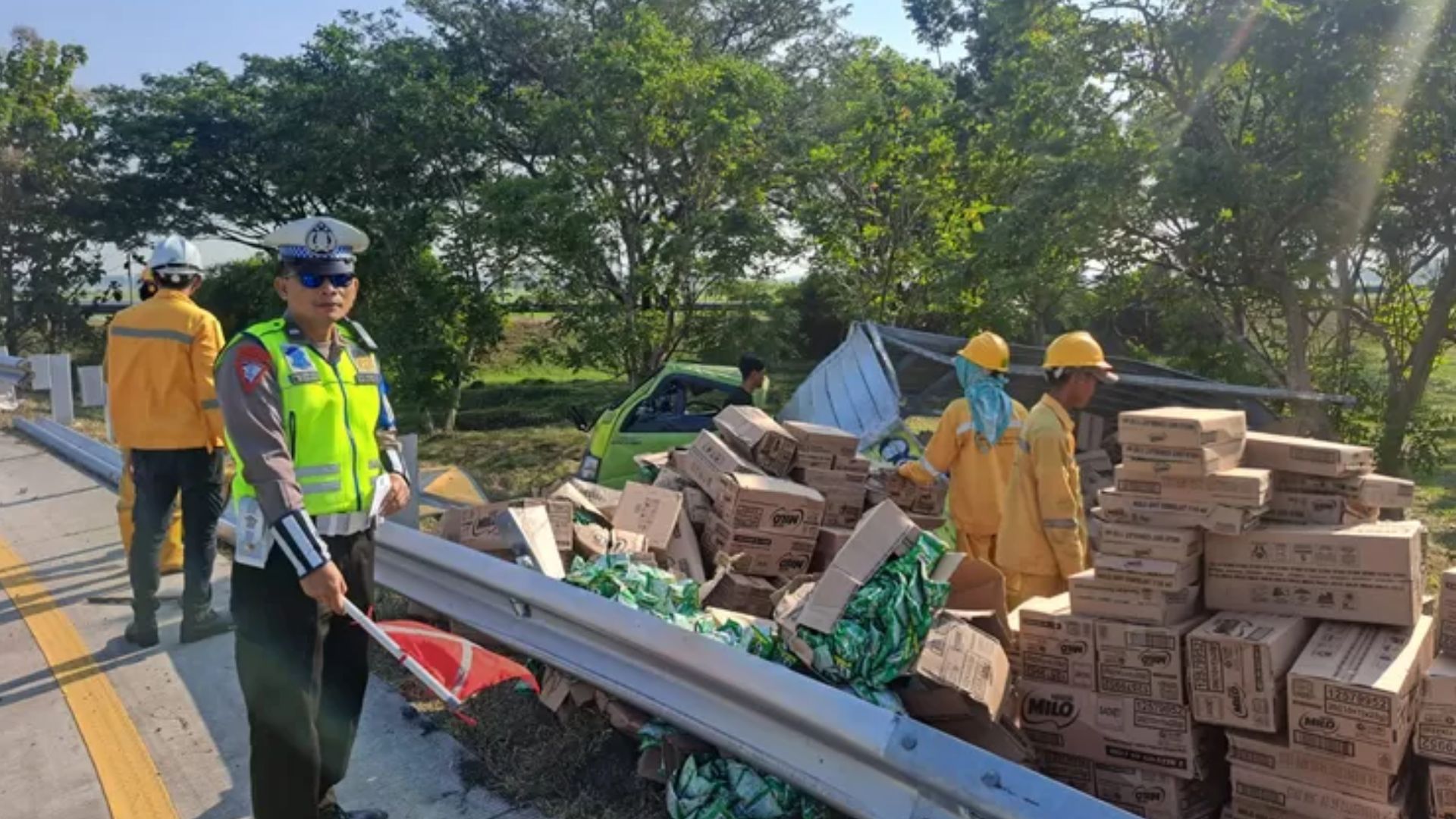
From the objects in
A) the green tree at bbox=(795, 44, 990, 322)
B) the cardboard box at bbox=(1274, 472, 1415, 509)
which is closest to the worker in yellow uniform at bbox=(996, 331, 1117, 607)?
the cardboard box at bbox=(1274, 472, 1415, 509)

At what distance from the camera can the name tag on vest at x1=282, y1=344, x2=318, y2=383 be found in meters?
2.90

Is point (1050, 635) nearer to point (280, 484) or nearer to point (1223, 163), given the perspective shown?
point (280, 484)

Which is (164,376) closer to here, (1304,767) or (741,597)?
(741,597)

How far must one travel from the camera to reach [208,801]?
3.36 m

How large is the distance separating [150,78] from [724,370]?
22560 mm

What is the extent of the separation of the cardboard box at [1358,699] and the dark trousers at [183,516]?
14.8 feet

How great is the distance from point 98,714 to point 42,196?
2197 centimetres

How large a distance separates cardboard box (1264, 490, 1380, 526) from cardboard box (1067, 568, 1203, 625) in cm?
38

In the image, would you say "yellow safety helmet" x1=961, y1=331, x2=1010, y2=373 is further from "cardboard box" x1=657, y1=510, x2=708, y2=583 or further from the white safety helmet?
the white safety helmet

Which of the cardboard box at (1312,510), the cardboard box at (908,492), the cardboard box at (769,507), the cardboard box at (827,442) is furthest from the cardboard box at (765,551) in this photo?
the cardboard box at (1312,510)

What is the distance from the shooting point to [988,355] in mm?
5191

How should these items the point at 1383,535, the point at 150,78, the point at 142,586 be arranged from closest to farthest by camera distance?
the point at 1383,535 < the point at 142,586 < the point at 150,78

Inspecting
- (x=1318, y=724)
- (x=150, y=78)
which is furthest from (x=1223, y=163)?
(x=150, y=78)

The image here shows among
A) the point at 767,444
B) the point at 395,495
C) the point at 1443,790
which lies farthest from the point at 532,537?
the point at 1443,790
